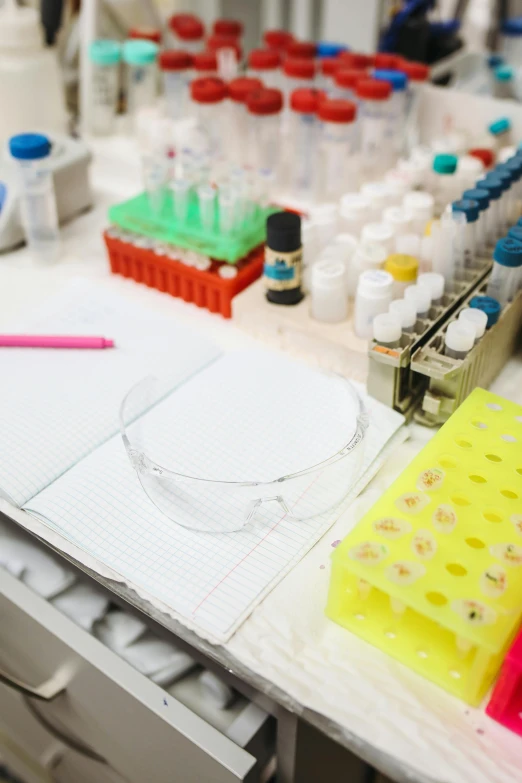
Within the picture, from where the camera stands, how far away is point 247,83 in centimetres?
109

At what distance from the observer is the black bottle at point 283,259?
0.80m

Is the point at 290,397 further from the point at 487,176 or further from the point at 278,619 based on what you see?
the point at 487,176

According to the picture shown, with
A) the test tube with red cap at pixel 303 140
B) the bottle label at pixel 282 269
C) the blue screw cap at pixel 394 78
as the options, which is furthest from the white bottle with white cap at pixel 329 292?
the blue screw cap at pixel 394 78

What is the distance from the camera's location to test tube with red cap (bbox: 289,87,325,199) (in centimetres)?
106

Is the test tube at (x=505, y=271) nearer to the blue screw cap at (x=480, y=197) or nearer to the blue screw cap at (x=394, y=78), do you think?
the blue screw cap at (x=480, y=197)

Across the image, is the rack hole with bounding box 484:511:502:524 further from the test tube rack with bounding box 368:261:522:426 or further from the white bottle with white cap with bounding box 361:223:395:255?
the white bottle with white cap with bounding box 361:223:395:255

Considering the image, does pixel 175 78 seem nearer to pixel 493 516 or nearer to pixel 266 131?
pixel 266 131

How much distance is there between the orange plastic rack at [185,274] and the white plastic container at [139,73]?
0.45 meters

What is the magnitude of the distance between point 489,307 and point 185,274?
391mm

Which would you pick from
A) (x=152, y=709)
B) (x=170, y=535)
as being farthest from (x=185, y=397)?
(x=152, y=709)

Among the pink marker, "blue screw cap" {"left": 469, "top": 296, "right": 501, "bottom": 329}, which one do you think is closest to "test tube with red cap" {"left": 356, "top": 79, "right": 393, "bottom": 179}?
"blue screw cap" {"left": 469, "top": 296, "right": 501, "bottom": 329}

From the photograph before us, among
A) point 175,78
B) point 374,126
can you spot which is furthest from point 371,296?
point 175,78

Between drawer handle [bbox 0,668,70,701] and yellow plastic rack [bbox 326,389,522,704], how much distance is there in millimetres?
301

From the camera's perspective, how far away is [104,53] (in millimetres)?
1239
